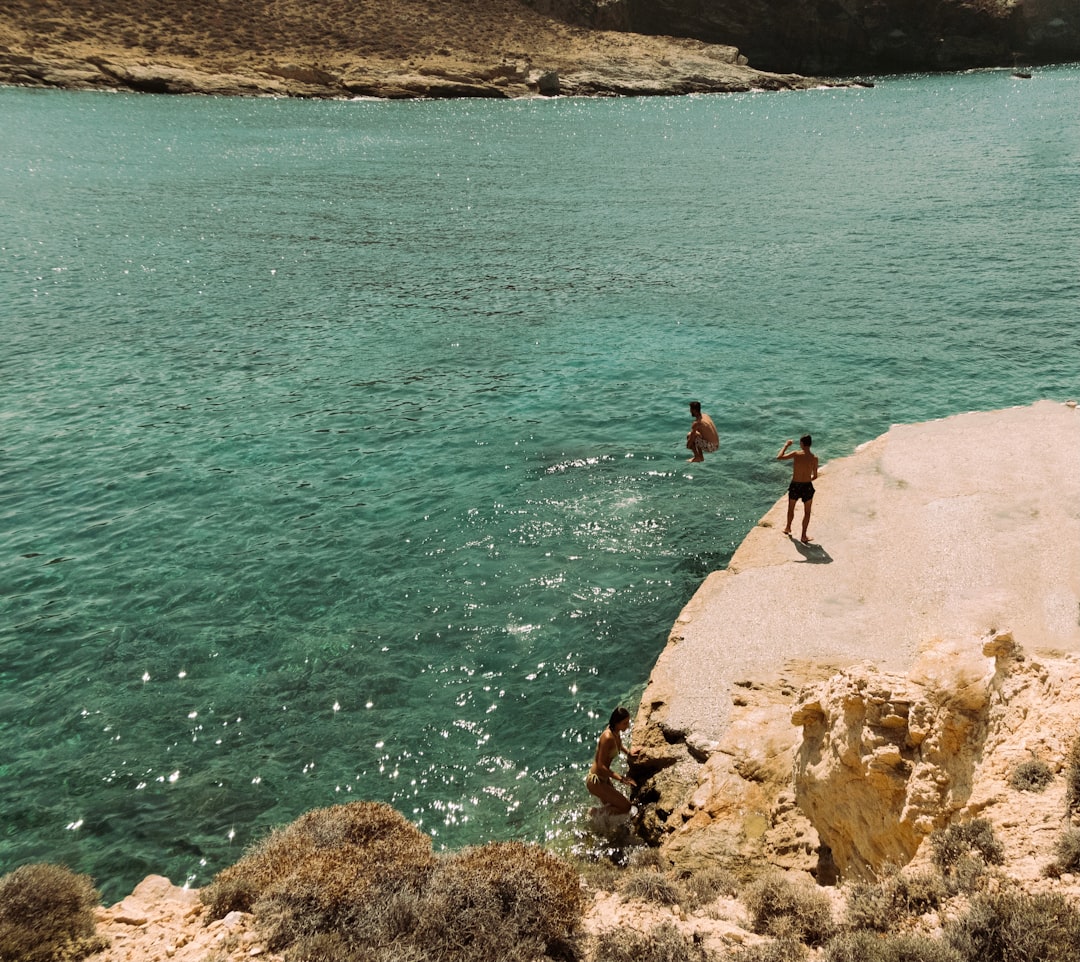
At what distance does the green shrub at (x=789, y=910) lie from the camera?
7000mm

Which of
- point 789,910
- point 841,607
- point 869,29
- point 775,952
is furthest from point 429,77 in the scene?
point 775,952

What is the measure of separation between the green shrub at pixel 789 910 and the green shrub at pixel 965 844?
3.45ft

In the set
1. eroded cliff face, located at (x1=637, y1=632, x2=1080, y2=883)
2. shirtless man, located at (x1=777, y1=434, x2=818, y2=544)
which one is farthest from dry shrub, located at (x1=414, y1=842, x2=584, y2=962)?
shirtless man, located at (x1=777, y1=434, x2=818, y2=544)

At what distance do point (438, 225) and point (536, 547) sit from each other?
3052cm

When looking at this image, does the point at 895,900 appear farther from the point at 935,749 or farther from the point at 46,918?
the point at 46,918

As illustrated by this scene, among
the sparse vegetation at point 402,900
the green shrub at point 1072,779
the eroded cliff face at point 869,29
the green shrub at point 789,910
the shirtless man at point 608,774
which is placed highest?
the eroded cliff face at point 869,29

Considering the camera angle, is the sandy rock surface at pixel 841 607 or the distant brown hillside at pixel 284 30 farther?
the distant brown hillside at pixel 284 30

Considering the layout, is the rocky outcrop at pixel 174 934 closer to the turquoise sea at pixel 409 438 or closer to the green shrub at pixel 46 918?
the green shrub at pixel 46 918

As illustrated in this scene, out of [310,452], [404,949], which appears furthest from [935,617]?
[310,452]

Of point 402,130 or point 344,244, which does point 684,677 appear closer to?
point 344,244

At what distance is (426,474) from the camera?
19.1 meters

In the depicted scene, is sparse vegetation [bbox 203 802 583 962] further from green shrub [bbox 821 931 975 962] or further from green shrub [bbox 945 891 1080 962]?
green shrub [bbox 945 891 1080 962]

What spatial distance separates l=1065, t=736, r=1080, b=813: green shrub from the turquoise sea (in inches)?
Result: 213

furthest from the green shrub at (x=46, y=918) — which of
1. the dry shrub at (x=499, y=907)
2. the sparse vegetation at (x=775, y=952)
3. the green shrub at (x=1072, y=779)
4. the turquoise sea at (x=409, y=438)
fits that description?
the green shrub at (x=1072, y=779)
